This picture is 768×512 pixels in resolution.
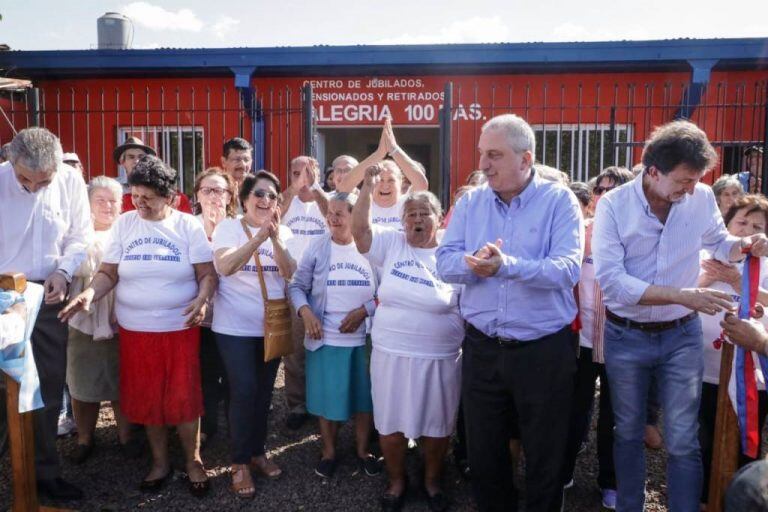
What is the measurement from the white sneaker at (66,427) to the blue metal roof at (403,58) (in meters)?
7.41

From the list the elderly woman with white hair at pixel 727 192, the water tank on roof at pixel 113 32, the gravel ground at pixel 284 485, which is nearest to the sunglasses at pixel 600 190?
the elderly woman with white hair at pixel 727 192

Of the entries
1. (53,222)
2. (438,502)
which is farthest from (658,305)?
(53,222)

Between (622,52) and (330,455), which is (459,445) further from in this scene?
(622,52)

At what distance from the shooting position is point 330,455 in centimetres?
406

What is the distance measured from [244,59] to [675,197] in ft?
29.9

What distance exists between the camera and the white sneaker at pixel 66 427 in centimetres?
456

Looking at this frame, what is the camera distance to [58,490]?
3.65 metres

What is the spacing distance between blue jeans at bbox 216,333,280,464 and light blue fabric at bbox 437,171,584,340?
1383 mm

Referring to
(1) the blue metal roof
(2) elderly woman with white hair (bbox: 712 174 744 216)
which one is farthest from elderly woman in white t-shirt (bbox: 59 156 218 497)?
(1) the blue metal roof

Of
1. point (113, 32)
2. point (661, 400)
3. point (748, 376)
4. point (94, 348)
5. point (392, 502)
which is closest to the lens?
point (748, 376)

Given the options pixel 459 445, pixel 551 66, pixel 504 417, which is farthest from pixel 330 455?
pixel 551 66

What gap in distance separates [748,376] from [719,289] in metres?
0.63

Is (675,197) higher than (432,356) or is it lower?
higher

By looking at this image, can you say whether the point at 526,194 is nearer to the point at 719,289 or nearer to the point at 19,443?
the point at 719,289
